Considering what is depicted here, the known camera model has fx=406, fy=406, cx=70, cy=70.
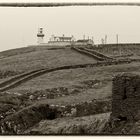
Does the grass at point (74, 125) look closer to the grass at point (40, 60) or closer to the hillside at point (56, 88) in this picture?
the hillside at point (56, 88)

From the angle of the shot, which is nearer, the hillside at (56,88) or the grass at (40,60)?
the hillside at (56,88)

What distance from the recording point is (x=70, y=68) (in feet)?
15.7

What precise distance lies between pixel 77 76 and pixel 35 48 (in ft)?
2.01

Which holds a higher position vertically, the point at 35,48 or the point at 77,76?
the point at 35,48

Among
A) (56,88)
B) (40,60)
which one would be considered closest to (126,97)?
(56,88)

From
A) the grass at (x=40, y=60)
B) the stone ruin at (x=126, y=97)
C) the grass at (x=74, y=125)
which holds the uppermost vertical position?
the grass at (x=40, y=60)

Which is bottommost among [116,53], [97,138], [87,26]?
[97,138]

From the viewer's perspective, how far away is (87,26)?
4844 mm

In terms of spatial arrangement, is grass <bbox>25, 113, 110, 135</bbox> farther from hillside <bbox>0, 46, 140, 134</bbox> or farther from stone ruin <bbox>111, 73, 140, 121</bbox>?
stone ruin <bbox>111, 73, 140, 121</bbox>

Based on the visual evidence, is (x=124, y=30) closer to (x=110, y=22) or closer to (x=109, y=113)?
(x=110, y=22)

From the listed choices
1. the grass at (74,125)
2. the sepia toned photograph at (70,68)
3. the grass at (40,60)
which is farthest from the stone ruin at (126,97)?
the grass at (40,60)

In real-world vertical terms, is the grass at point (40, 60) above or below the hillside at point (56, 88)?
above

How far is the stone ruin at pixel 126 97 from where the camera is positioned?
453cm

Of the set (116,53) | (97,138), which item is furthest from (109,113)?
(116,53)
